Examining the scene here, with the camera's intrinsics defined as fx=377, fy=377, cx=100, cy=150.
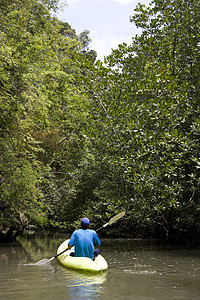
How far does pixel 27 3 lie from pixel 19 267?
8.49m

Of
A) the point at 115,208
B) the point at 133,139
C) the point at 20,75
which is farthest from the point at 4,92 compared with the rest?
the point at 115,208

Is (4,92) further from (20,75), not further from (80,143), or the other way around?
(80,143)

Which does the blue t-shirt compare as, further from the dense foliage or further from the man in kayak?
the dense foliage

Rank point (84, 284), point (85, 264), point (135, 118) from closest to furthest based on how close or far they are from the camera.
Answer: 1. point (84, 284)
2. point (85, 264)
3. point (135, 118)

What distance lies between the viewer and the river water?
5184 millimetres

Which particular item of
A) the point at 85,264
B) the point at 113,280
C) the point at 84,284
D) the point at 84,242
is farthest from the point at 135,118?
the point at 84,284

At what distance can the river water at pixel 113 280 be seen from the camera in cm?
518

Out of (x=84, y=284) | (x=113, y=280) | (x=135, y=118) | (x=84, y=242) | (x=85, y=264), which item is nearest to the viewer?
(x=84, y=284)

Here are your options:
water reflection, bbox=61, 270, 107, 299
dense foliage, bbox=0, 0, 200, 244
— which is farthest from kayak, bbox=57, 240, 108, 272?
dense foliage, bbox=0, 0, 200, 244

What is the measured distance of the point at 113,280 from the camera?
6.49m

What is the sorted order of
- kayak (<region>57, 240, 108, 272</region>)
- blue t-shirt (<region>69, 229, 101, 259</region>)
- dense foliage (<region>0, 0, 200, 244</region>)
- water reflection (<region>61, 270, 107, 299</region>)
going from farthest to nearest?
dense foliage (<region>0, 0, 200, 244</region>) → blue t-shirt (<region>69, 229, 101, 259</region>) → kayak (<region>57, 240, 108, 272</region>) → water reflection (<region>61, 270, 107, 299</region>)

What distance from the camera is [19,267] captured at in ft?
27.3

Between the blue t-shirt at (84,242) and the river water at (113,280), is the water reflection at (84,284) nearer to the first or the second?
the river water at (113,280)

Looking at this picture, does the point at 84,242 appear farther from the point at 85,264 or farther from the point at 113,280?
the point at 113,280
